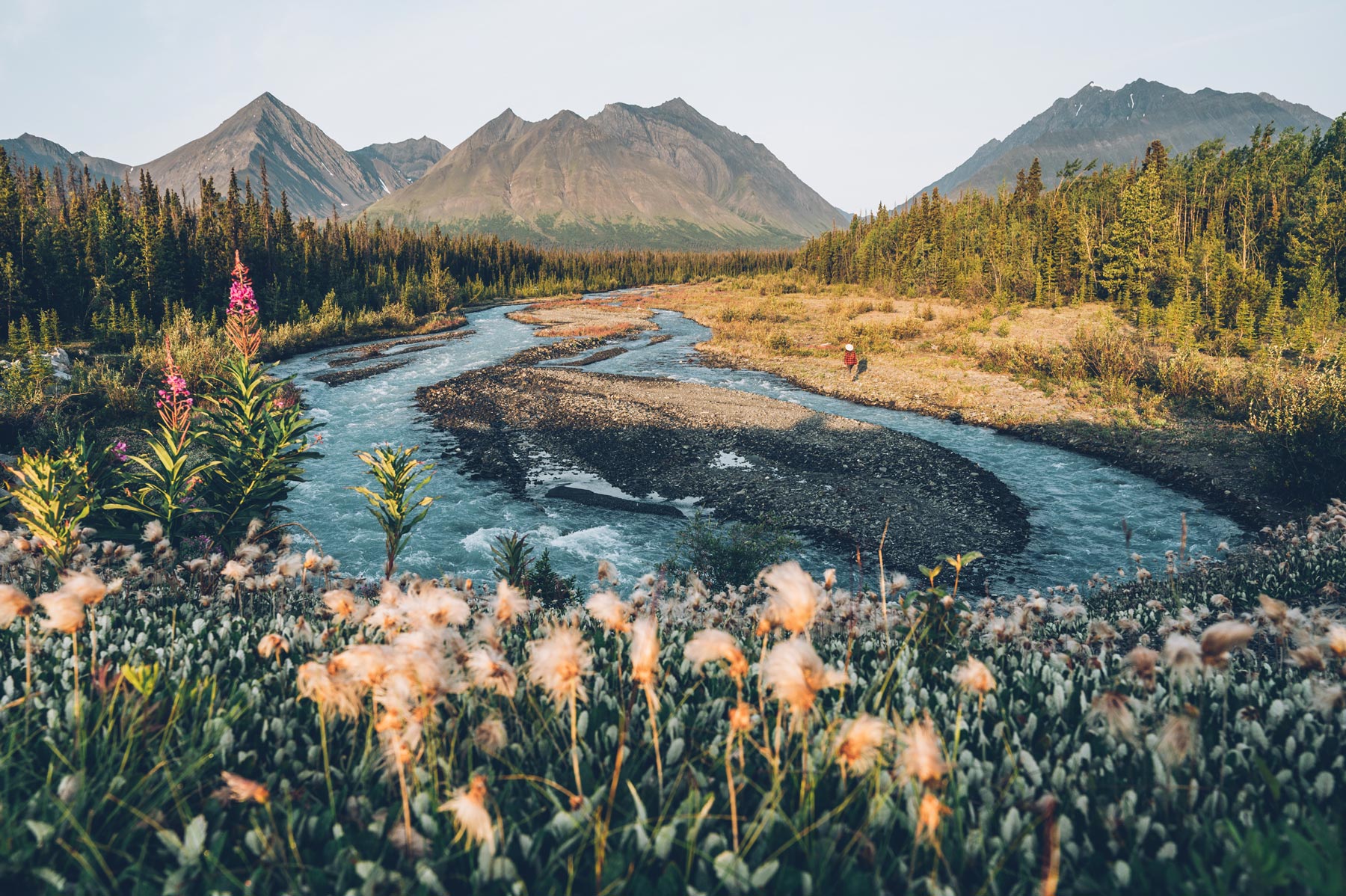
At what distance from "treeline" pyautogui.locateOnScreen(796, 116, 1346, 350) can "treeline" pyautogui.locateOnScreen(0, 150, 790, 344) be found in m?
42.5

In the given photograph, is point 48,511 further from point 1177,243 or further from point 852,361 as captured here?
point 1177,243

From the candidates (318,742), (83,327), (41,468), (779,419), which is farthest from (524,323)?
(318,742)

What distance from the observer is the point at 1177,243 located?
33.5 metres

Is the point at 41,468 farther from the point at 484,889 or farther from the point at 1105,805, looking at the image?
the point at 1105,805

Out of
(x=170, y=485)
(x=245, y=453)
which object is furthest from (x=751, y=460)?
(x=170, y=485)

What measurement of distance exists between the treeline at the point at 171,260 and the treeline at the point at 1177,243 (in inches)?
1674

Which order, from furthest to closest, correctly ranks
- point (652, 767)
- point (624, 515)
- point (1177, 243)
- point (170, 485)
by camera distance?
1. point (1177, 243)
2. point (624, 515)
3. point (170, 485)
4. point (652, 767)

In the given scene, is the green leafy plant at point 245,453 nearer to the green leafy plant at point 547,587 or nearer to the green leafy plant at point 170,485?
the green leafy plant at point 170,485

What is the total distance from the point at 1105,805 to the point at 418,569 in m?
9.49

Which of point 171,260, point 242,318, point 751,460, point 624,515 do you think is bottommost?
point 624,515

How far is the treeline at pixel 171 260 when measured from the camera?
1049 inches

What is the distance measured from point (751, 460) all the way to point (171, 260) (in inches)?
1325

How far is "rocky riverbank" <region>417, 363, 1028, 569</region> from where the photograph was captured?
11484 mm

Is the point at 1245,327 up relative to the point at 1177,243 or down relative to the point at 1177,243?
down
